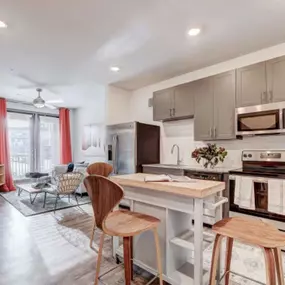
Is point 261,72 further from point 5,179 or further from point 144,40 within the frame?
point 5,179

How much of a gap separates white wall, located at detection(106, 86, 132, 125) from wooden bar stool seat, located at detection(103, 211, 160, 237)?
317 cm

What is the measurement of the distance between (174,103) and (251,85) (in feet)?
4.40

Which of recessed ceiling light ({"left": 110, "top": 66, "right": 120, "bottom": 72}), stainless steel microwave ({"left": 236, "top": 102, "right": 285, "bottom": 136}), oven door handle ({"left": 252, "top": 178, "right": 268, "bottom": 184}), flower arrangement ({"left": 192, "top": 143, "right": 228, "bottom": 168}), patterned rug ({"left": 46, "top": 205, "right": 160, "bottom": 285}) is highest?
recessed ceiling light ({"left": 110, "top": 66, "right": 120, "bottom": 72})

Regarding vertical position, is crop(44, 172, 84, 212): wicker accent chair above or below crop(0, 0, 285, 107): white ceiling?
below

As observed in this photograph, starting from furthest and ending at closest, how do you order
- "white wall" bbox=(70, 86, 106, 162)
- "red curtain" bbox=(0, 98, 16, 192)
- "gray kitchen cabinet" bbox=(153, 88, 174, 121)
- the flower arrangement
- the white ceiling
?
"white wall" bbox=(70, 86, 106, 162) → "red curtain" bbox=(0, 98, 16, 192) → "gray kitchen cabinet" bbox=(153, 88, 174, 121) → the flower arrangement → the white ceiling

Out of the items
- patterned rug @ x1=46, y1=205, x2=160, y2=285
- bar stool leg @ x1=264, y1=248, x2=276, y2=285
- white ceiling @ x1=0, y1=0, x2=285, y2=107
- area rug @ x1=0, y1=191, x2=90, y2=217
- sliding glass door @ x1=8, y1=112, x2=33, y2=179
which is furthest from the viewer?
sliding glass door @ x1=8, y1=112, x2=33, y2=179

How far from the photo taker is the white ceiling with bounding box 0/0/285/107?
2.14 meters

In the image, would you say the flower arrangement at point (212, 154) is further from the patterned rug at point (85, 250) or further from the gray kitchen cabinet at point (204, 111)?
the patterned rug at point (85, 250)

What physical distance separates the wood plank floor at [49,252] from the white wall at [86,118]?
125 inches

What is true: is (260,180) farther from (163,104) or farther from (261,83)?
(163,104)

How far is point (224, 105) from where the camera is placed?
10.6 ft


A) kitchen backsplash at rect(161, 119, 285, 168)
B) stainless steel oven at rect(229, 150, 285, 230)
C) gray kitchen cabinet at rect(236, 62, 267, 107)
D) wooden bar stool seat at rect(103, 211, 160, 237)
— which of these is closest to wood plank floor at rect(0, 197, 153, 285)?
wooden bar stool seat at rect(103, 211, 160, 237)

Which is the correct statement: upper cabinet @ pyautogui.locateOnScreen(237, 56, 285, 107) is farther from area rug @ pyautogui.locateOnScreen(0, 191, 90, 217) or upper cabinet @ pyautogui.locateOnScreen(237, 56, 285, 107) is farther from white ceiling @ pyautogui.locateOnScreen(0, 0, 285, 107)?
area rug @ pyautogui.locateOnScreen(0, 191, 90, 217)

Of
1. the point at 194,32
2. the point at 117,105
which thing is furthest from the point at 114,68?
the point at 194,32
